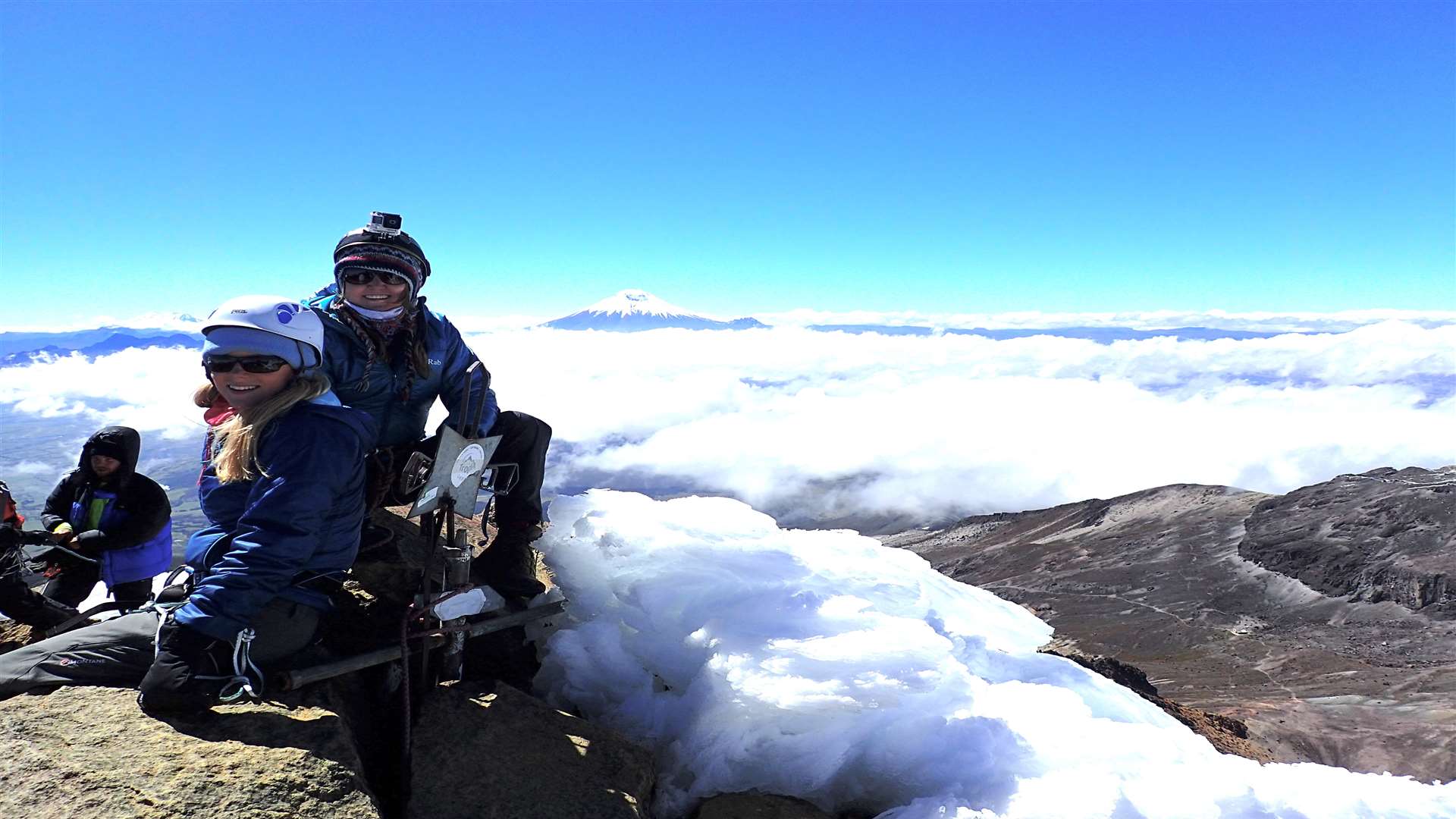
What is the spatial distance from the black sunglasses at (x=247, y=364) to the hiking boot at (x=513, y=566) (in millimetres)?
2570


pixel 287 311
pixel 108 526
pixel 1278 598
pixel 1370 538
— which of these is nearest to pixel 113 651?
pixel 287 311

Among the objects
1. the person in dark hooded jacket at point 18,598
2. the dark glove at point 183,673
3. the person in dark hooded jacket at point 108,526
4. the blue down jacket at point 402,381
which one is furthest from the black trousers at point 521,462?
the person in dark hooded jacket at point 108,526

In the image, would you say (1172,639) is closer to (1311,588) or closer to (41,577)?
(1311,588)

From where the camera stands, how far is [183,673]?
3760 mm

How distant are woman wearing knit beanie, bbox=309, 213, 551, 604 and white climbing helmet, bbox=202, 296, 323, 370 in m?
0.94

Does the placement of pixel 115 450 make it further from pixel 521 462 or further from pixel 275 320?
pixel 275 320

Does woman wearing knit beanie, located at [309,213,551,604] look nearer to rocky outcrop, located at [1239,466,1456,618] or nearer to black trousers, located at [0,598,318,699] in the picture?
black trousers, located at [0,598,318,699]

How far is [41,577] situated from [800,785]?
8.23 metres

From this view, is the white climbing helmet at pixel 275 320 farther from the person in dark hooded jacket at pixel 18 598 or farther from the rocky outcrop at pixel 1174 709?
the rocky outcrop at pixel 1174 709

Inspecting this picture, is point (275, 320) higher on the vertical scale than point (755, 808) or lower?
higher

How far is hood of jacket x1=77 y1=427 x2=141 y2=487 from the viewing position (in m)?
8.09

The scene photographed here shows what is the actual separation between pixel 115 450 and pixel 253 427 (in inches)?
231

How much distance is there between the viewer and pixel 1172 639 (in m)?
89.7

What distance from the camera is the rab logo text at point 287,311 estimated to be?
4203 mm
